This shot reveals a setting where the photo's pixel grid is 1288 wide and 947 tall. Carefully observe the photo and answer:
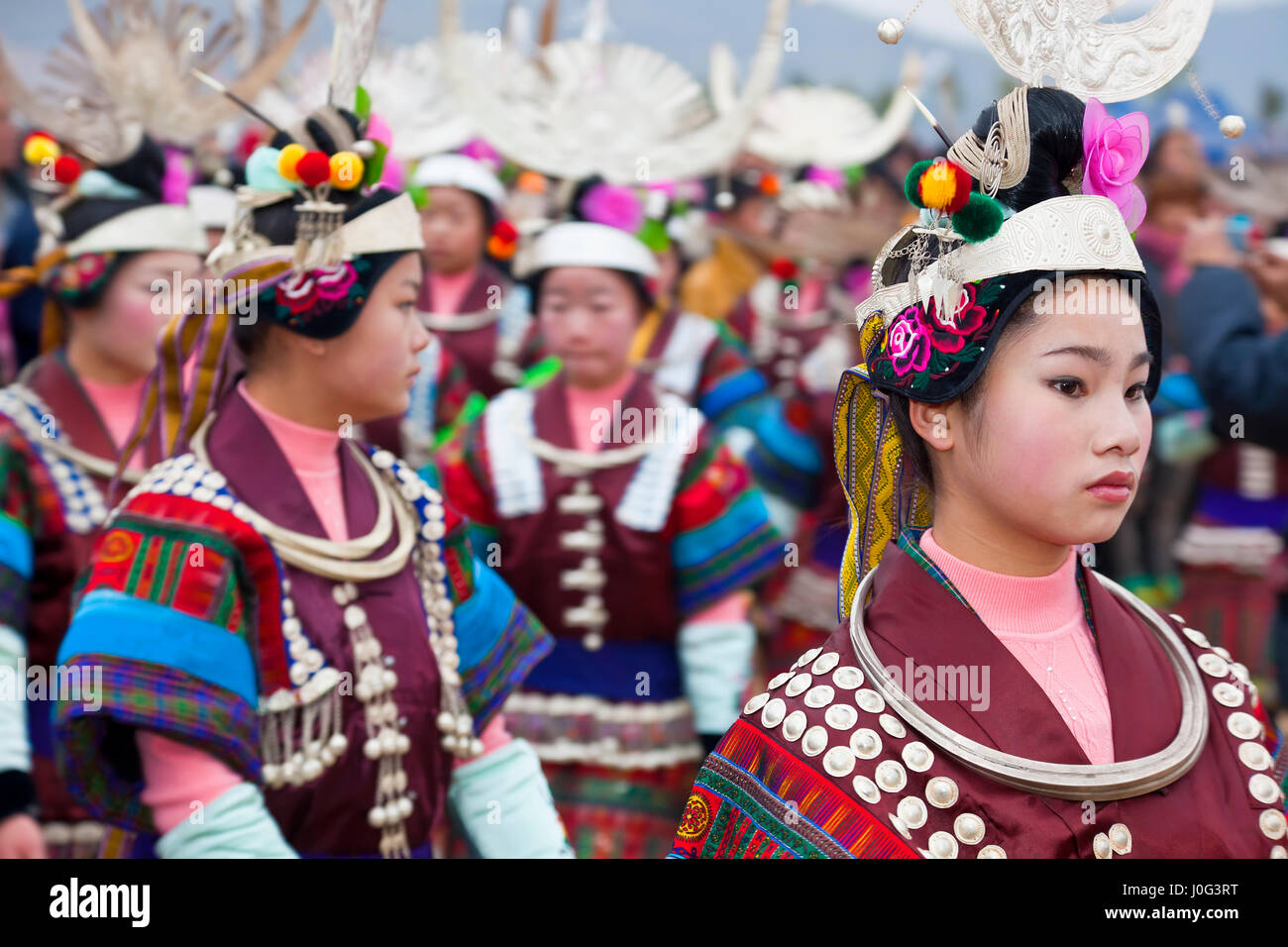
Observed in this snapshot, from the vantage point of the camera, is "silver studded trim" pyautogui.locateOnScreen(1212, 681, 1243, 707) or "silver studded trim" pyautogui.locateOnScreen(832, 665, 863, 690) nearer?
"silver studded trim" pyautogui.locateOnScreen(832, 665, 863, 690)

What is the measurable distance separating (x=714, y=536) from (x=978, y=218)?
7.60 ft

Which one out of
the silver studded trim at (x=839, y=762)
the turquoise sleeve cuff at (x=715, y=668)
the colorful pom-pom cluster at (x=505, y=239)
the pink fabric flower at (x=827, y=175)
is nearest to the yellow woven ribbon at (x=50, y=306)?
the colorful pom-pom cluster at (x=505, y=239)

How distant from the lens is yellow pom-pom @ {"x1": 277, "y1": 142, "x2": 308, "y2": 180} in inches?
112

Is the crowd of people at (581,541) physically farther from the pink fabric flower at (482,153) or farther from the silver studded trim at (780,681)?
the pink fabric flower at (482,153)

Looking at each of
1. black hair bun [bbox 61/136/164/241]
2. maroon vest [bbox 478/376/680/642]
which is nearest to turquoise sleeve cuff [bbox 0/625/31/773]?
black hair bun [bbox 61/136/164/241]

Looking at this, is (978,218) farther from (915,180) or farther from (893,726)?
(893,726)

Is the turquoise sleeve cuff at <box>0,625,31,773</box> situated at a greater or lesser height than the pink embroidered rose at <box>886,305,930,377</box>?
lesser

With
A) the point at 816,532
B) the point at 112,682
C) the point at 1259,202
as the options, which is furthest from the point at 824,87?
the point at 112,682

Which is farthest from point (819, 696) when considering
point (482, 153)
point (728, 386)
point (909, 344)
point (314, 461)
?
point (482, 153)

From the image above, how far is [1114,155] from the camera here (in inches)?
87.0

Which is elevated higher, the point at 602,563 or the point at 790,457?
the point at 790,457

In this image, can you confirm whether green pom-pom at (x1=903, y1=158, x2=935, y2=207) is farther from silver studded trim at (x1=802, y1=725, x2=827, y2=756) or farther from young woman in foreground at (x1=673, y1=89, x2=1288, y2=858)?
silver studded trim at (x1=802, y1=725, x2=827, y2=756)

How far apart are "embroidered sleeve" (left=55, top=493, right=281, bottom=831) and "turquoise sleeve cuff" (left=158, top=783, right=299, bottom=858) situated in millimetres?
63
